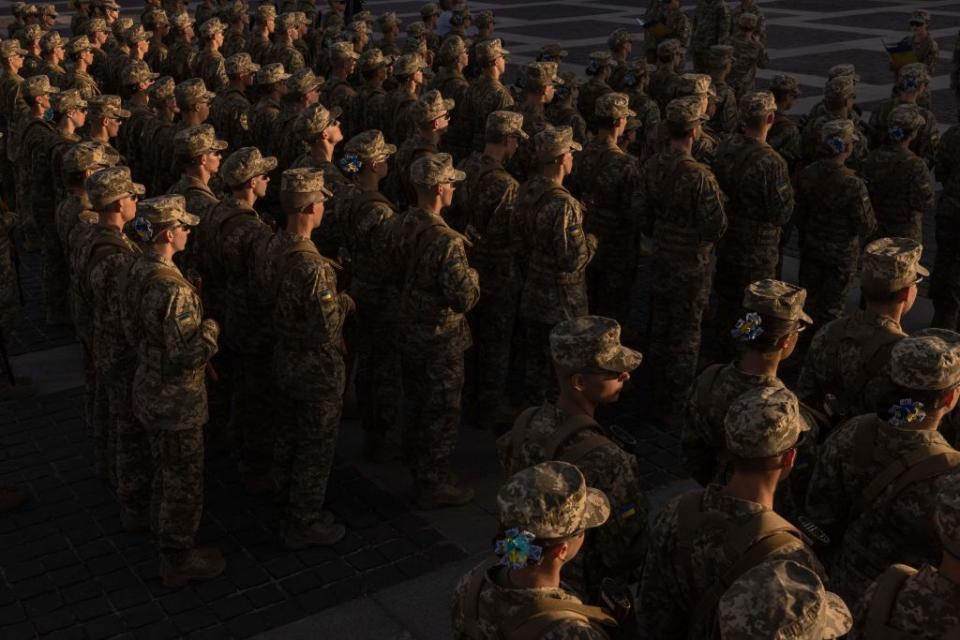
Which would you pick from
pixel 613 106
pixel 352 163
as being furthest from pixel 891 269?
pixel 352 163

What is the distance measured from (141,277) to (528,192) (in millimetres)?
3126

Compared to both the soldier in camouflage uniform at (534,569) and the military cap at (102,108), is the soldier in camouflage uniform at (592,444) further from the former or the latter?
the military cap at (102,108)

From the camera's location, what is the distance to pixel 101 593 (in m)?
6.86

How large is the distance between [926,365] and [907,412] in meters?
0.24

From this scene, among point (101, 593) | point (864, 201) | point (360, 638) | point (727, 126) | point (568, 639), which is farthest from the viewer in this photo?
point (727, 126)

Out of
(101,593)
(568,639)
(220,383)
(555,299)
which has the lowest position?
(101,593)

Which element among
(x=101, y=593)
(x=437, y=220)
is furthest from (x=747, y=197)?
(x=101, y=593)

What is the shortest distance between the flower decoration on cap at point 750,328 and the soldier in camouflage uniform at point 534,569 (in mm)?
2027

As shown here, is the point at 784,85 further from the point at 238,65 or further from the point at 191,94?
the point at 238,65

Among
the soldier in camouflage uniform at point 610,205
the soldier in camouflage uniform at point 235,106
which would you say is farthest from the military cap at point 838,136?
the soldier in camouflage uniform at point 235,106

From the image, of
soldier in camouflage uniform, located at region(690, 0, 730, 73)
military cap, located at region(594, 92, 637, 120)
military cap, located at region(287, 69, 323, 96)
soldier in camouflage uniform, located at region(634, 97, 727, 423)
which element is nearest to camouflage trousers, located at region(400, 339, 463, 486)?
soldier in camouflage uniform, located at region(634, 97, 727, 423)

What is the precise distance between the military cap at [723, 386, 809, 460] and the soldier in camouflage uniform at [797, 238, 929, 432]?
5.66 feet

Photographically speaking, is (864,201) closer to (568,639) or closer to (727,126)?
(727,126)

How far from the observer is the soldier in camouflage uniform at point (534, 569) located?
3.81 metres
